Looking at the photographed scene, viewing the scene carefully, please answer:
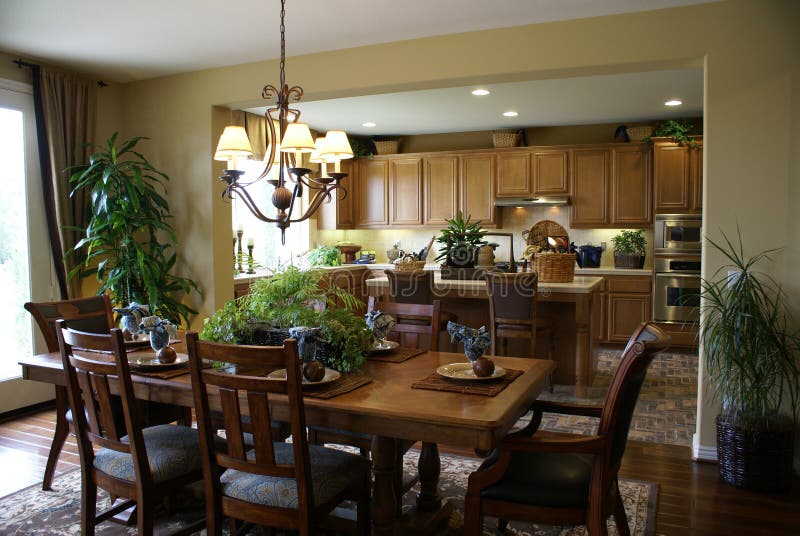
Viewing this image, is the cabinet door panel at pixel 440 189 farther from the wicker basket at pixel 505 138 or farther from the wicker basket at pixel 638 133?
the wicker basket at pixel 638 133

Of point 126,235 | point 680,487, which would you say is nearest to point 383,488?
point 680,487

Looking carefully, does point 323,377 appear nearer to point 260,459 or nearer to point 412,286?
point 260,459

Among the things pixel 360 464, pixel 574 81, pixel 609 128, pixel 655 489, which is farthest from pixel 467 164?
pixel 360 464

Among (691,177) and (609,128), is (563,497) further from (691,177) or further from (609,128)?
(609,128)

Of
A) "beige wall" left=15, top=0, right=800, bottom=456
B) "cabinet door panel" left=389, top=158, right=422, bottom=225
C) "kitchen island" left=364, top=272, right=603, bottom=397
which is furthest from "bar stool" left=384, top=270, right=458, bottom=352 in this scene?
"cabinet door panel" left=389, top=158, right=422, bottom=225

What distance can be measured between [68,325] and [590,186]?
5.72 metres

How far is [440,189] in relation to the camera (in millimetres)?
7762

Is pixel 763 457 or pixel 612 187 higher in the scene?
pixel 612 187

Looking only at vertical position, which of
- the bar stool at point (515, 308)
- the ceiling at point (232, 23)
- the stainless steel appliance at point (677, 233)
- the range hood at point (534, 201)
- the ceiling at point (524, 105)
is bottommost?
the bar stool at point (515, 308)

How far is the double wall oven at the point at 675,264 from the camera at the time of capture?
6629 millimetres

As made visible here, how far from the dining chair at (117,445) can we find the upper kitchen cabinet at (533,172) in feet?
18.5

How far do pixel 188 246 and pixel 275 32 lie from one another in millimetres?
1929

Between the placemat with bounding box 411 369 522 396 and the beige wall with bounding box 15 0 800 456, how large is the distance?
1.85m

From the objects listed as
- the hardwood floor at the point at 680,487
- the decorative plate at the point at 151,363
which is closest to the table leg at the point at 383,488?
the decorative plate at the point at 151,363
